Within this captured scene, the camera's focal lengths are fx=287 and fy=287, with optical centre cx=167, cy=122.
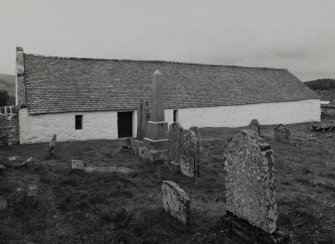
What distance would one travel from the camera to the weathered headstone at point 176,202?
612cm

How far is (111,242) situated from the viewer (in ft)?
18.5

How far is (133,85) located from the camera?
80.1 ft

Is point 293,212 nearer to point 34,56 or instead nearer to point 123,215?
point 123,215

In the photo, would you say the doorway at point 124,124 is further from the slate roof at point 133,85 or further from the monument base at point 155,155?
the monument base at point 155,155

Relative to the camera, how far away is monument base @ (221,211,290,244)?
518cm

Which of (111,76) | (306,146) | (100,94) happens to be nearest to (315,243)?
(306,146)

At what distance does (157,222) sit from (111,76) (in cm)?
1958

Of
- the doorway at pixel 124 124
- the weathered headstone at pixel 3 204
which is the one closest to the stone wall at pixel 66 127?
the doorway at pixel 124 124

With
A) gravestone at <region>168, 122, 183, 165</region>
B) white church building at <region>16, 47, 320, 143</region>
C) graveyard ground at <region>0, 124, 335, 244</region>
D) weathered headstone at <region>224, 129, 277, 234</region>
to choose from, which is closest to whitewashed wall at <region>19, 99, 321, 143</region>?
white church building at <region>16, 47, 320, 143</region>

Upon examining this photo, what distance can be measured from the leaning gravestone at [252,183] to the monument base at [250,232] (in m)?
0.02

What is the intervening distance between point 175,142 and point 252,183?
5739 mm

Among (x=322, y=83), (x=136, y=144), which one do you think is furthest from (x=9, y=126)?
(x=322, y=83)

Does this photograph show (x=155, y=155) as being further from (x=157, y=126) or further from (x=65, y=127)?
(x=65, y=127)

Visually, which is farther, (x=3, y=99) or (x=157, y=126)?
(x=3, y=99)
